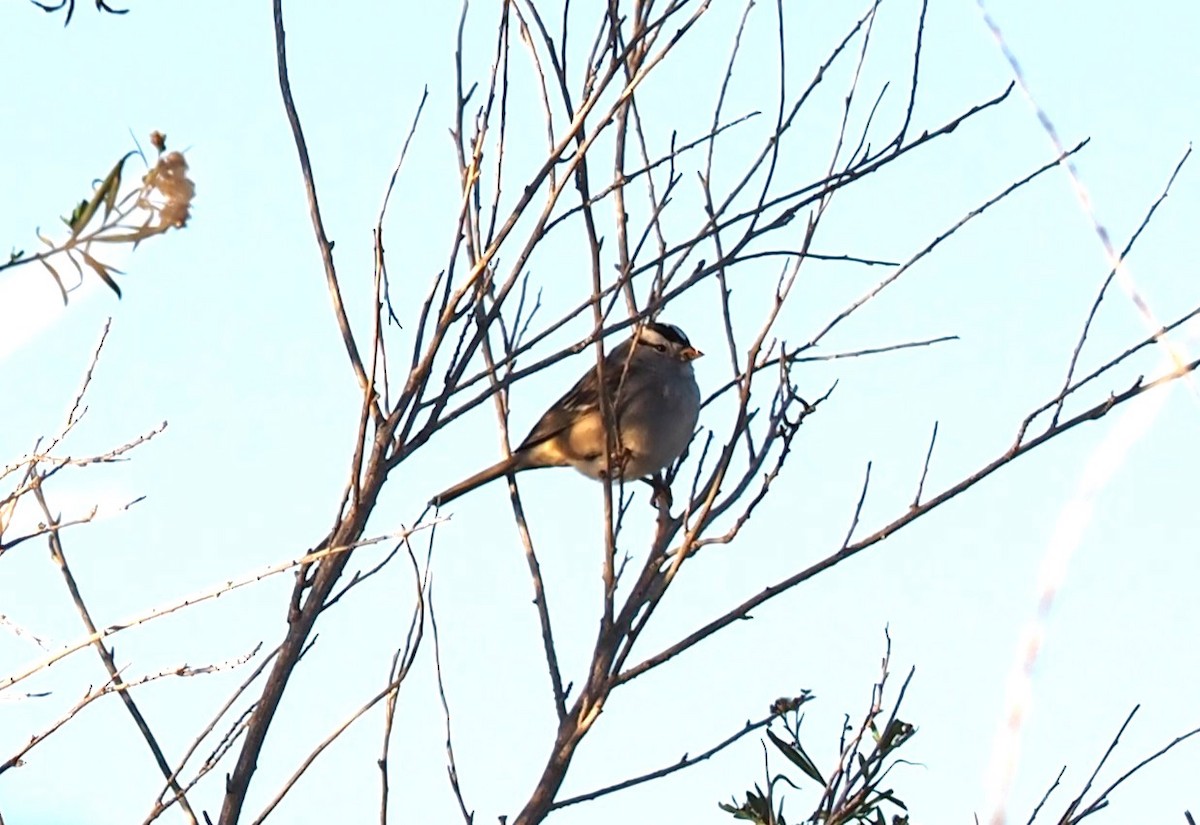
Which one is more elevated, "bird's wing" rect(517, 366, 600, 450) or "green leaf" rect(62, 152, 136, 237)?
"bird's wing" rect(517, 366, 600, 450)

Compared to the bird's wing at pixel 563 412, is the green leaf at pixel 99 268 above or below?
below

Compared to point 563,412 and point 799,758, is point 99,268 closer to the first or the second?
point 799,758

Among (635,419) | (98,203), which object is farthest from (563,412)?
(98,203)

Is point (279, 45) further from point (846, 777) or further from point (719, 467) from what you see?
point (846, 777)

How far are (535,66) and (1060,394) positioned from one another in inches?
54.0

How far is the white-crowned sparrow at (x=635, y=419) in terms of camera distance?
6289 mm

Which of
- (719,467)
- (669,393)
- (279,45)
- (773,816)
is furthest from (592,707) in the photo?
(669,393)

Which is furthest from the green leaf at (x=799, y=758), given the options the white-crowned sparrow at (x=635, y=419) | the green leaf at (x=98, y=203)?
the green leaf at (x=98, y=203)

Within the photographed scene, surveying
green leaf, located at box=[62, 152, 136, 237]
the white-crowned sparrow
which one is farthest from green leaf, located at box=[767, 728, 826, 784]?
green leaf, located at box=[62, 152, 136, 237]

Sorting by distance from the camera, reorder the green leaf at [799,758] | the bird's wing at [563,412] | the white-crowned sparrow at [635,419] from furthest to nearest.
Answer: the bird's wing at [563,412] < the white-crowned sparrow at [635,419] < the green leaf at [799,758]

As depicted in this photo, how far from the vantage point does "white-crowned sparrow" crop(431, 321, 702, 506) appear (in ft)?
20.6

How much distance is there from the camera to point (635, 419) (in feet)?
21.1

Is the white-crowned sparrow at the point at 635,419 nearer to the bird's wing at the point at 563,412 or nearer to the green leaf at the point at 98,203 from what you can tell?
the bird's wing at the point at 563,412

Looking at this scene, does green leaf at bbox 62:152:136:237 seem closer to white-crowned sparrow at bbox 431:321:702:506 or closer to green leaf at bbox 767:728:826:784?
green leaf at bbox 767:728:826:784
